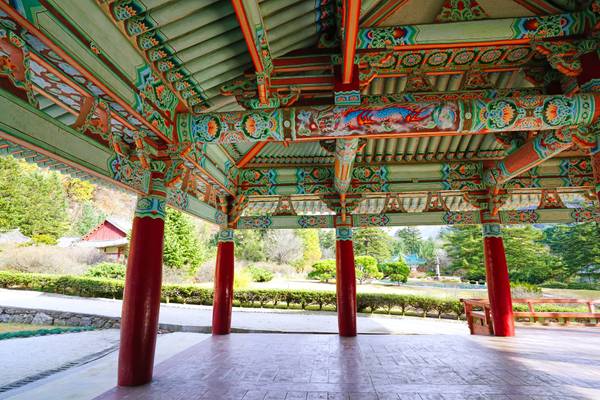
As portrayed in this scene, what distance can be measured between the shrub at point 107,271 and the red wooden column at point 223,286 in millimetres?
A: 14483

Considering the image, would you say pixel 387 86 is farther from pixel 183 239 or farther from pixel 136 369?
pixel 183 239

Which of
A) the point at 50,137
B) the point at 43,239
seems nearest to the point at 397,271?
the point at 50,137

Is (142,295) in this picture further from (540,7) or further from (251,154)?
(540,7)

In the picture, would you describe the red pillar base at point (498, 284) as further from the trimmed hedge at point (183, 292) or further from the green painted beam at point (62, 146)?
the trimmed hedge at point (183, 292)

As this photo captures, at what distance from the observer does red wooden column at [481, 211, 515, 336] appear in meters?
8.14

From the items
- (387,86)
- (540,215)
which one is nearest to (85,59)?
(387,86)

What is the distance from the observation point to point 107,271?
20.3m

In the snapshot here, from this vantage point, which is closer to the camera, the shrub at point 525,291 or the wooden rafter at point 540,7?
the wooden rafter at point 540,7

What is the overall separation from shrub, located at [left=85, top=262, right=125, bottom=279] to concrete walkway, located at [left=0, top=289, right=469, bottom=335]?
2.71 m

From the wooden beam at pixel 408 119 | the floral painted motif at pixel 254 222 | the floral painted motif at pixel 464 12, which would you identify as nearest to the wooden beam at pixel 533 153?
the wooden beam at pixel 408 119

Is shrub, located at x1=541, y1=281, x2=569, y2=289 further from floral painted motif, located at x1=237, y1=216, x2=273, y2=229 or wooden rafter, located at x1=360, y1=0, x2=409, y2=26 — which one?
wooden rafter, located at x1=360, y1=0, x2=409, y2=26

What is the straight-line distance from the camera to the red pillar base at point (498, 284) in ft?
26.7

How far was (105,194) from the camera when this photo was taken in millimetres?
41281

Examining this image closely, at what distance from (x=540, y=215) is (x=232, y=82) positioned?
368 inches
